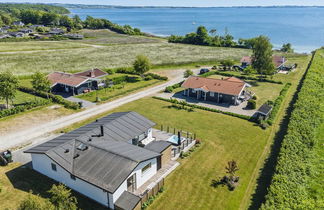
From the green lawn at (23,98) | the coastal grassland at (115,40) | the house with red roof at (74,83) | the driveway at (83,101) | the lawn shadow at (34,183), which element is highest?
the coastal grassland at (115,40)

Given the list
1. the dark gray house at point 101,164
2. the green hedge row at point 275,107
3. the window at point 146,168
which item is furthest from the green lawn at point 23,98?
the green hedge row at point 275,107

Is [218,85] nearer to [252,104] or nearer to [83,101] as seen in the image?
[252,104]

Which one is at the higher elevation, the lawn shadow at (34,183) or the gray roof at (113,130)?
the gray roof at (113,130)

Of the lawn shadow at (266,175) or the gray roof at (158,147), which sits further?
the gray roof at (158,147)

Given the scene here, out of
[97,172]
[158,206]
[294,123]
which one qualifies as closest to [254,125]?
[294,123]

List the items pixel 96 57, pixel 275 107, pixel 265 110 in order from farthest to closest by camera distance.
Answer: pixel 96 57, pixel 275 107, pixel 265 110

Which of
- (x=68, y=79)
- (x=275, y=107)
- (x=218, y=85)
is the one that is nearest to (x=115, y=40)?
(x=68, y=79)

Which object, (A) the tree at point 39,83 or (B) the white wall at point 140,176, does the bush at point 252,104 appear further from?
(A) the tree at point 39,83
